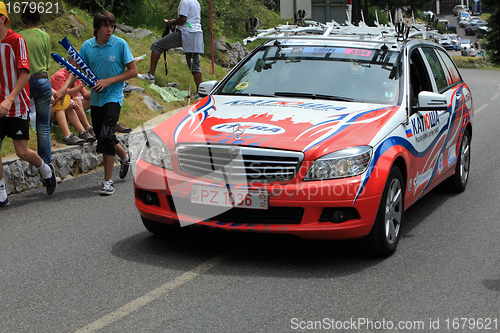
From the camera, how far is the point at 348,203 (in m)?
4.53

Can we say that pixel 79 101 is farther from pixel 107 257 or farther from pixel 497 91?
pixel 497 91

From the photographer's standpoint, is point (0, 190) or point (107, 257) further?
point (0, 190)

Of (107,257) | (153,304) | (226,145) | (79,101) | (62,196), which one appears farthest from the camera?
(79,101)

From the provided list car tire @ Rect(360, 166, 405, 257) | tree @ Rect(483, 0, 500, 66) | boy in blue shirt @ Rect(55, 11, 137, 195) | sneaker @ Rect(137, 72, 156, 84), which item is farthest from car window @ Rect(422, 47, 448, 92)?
tree @ Rect(483, 0, 500, 66)

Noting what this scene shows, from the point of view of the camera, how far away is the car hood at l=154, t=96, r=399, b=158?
15.3 ft

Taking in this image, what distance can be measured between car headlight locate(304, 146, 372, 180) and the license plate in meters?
0.37

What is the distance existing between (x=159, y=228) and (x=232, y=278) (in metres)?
1.15

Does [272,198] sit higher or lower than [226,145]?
lower

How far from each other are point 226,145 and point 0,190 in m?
3.34

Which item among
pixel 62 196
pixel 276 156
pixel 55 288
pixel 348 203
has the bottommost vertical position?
pixel 62 196

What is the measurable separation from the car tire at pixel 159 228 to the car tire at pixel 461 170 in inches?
139

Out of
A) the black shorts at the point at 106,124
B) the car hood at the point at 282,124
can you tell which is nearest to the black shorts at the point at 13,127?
the black shorts at the point at 106,124

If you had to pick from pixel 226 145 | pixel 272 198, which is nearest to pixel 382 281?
pixel 272 198

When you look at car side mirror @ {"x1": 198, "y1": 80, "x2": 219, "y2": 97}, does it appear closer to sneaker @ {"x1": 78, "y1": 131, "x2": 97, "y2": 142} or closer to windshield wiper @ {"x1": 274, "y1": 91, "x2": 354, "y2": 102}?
windshield wiper @ {"x1": 274, "y1": 91, "x2": 354, "y2": 102}
